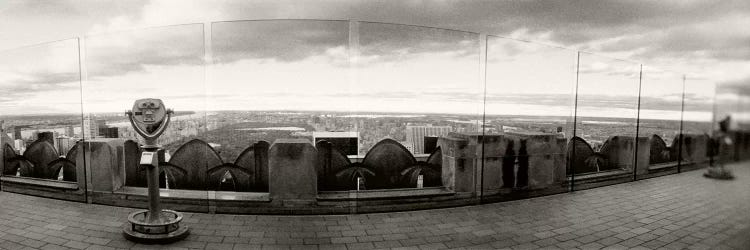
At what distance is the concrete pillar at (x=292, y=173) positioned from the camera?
498 cm

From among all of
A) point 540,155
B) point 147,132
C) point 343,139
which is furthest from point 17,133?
point 540,155

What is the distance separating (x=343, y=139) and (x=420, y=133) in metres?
1.42

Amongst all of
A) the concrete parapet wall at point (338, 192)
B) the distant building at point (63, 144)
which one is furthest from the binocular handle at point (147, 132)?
the distant building at point (63, 144)

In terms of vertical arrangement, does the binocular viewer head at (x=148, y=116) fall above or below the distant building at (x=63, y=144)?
above

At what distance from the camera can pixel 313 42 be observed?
5.23m

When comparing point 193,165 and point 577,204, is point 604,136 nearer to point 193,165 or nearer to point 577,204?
point 577,204

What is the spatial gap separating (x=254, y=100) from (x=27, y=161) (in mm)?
5818

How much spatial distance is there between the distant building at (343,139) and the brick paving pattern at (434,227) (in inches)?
46.1

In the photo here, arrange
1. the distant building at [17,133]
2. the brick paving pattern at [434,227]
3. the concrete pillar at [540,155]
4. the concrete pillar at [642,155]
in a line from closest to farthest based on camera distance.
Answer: the brick paving pattern at [434,227] → the concrete pillar at [540,155] → the distant building at [17,133] → the concrete pillar at [642,155]

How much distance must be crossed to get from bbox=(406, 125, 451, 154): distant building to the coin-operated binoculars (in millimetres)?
3602

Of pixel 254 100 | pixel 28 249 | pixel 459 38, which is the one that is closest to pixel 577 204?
pixel 459 38

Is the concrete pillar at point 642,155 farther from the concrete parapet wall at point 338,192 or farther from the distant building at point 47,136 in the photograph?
the distant building at point 47,136

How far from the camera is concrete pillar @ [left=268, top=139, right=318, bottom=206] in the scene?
4.98 metres

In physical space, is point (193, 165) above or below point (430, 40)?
below
